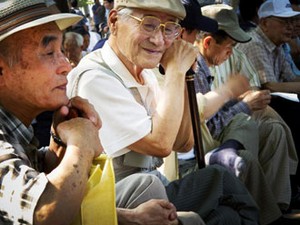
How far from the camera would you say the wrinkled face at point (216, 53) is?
3.65m

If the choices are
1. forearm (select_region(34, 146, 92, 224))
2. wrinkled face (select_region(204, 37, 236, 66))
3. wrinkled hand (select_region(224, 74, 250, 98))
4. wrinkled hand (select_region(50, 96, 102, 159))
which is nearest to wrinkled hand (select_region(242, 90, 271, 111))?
wrinkled face (select_region(204, 37, 236, 66))

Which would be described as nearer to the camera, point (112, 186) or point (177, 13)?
point (112, 186)

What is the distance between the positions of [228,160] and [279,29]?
211 cm

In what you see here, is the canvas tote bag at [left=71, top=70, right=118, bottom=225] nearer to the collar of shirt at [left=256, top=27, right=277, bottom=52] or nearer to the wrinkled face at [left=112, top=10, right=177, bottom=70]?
the wrinkled face at [left=112, top=10, right=177, bottom=70]

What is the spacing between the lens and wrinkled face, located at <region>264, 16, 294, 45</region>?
484cm

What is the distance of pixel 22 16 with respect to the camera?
1704 millimetres

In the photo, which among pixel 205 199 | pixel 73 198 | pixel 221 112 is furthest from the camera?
pixel 221 112

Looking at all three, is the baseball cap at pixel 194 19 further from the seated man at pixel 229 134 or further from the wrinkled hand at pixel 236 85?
the wrinkled hand at pixel 236 85

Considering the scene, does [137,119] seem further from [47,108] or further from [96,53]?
[47,108]

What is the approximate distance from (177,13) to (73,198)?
51.0 inches

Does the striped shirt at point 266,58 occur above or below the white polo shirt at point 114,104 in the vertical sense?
below

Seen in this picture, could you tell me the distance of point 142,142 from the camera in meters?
2.45

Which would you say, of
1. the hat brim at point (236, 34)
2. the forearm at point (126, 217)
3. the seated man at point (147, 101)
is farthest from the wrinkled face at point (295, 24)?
the forearm at point (126, 217)

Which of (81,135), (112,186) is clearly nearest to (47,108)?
(81,135)
